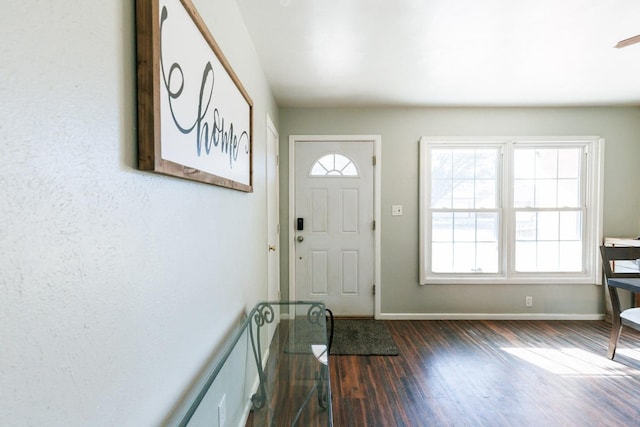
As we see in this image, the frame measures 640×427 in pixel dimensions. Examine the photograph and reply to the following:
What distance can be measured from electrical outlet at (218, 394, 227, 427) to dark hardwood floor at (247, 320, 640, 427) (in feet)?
0.90

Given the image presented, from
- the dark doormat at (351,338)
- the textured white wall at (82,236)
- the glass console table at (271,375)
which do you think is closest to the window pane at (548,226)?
the dark doormat at (351,338)

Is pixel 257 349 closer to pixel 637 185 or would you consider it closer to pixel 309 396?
pixel 309 396

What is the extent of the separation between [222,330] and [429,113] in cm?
299

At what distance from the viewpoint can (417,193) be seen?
3.20 meters

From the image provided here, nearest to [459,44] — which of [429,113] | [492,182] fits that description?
[429,113]

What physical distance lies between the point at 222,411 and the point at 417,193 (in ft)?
8.94

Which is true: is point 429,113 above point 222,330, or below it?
above

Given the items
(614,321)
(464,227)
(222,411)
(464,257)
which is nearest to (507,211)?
(464,227)

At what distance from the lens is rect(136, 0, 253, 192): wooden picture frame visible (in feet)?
2.16

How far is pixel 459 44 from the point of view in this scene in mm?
1973

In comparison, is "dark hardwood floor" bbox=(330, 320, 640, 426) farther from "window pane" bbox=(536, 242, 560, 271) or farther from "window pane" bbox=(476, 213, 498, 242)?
"window pane" bbox=(476, 213, 498, 242)

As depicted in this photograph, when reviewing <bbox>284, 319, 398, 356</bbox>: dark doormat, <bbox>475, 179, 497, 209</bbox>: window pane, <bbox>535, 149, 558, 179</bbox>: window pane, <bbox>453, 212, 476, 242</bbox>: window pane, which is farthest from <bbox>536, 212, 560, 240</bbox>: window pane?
<bbox>284, 319, 398, 356</bbox>: dark doormat

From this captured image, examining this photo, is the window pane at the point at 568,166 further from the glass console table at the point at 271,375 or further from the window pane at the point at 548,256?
the glass console table at the point at 271,375

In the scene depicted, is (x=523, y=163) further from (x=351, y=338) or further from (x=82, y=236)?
(x=82, y=236)
